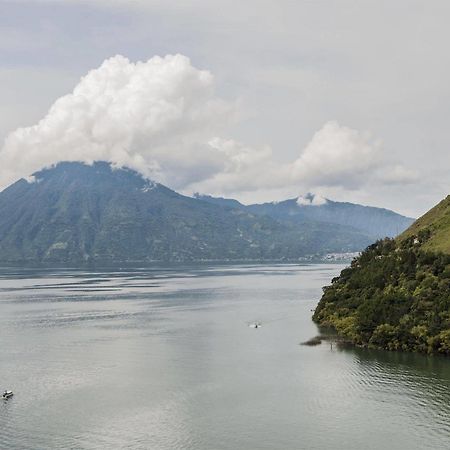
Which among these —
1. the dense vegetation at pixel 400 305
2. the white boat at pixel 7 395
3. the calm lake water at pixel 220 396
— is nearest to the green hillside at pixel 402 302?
the dense vegetation at pixel 400 305

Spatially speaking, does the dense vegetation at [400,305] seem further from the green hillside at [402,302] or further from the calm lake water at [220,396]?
the calm lake water at [220,396]

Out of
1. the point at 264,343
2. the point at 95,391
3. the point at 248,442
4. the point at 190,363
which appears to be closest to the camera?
the point at 248,442

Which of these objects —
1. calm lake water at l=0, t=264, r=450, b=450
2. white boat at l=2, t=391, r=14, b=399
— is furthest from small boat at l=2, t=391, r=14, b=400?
calm lake water at l=0, t=264, r=450, b=450

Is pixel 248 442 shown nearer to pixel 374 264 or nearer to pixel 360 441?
pixel 360 441

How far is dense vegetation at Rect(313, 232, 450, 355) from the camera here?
141 meters

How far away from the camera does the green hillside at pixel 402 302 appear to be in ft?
465

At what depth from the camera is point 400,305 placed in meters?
154

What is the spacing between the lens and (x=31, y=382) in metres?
123

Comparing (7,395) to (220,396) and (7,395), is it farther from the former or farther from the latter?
(220,396)

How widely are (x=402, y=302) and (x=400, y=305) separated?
4.18 feet

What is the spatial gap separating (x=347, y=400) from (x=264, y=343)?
5804cm

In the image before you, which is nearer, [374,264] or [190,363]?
[190,363]

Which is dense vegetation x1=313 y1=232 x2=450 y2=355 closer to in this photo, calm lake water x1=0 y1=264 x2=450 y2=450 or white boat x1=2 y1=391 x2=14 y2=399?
calm lake water x1=0 y1=264 x2=450 y2=450

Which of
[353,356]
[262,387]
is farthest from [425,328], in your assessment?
[262,387]
